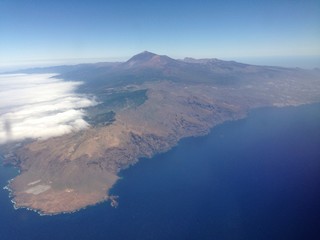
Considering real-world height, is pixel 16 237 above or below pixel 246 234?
below

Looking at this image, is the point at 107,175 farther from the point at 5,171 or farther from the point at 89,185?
the point at 5,171

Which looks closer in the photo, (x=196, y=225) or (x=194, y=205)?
(x=196, y=225)

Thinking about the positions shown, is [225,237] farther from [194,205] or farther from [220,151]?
[220,151]

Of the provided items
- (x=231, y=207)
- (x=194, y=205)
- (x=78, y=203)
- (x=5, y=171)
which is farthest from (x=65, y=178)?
(x=231, y=207)

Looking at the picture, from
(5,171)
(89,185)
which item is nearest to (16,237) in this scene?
(89,185)

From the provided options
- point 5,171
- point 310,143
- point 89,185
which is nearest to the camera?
point 89,185

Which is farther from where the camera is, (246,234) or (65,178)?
(65,178)

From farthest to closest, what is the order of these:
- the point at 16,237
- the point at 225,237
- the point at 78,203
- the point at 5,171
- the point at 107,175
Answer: the point at 5,171
the point at 107,175
the point at 78,203
the point at 16,237
the point at 225,237
